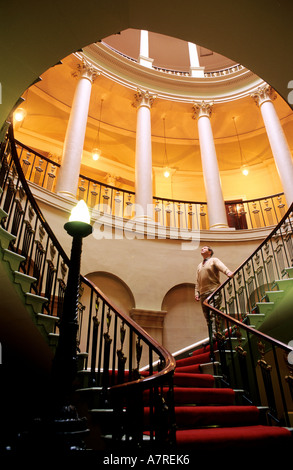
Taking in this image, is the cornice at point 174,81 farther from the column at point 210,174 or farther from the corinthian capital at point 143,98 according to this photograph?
the column at point 210,174

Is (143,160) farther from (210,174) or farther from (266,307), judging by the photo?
(266,307)

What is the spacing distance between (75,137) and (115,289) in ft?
14.2

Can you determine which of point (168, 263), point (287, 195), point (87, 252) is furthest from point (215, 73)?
point (87, 252)

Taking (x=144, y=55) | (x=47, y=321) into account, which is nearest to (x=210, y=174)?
(x=144, y=55)

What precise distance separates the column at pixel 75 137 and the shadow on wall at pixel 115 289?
2079mm

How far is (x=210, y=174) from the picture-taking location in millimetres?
10156

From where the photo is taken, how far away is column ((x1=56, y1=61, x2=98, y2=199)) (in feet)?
26.1

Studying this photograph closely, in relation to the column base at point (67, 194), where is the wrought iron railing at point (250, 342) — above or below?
below

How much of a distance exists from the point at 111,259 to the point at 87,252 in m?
0.62

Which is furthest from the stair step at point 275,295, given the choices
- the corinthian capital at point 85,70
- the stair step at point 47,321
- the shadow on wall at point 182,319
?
the corinthian capital at point 85,70

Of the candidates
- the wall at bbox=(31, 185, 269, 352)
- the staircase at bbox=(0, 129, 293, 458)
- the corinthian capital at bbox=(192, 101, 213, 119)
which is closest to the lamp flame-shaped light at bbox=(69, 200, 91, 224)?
the staircase at bbox=(0, 129, 293, 458)

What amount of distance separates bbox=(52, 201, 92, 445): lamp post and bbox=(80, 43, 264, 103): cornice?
10296mm

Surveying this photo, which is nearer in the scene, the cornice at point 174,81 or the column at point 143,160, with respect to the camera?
the column at point 143,160

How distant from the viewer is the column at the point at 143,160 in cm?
895
